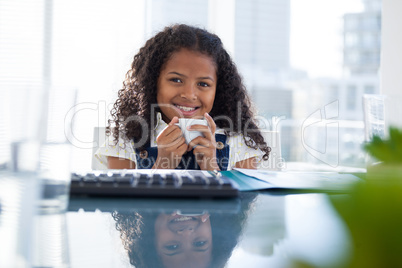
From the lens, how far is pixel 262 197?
667 mm

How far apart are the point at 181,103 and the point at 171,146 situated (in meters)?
0.29

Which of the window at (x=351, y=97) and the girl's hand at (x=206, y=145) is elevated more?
the window at (x=351, y=97)

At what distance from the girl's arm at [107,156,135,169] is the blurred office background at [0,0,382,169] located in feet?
3.32

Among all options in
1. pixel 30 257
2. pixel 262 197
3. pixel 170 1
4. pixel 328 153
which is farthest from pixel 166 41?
pixel 328 153

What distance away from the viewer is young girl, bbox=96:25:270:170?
5.24ft

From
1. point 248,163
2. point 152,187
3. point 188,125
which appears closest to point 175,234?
point 152,187

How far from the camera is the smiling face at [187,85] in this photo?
Result: 1596 mm

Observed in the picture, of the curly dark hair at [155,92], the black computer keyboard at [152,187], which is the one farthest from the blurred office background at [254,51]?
the black computer keyboard at [152,187]

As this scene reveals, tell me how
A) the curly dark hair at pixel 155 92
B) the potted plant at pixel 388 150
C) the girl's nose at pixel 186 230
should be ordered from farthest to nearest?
the curly dark hair at pixel 155 92 → the girl's nose at pixel 186 230 → the potted plant at pixel 388 150

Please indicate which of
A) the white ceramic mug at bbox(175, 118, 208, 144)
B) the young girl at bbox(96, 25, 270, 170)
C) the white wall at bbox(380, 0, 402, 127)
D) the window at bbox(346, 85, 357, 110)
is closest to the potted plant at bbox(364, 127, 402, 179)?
the white ceramic mug at bbox(175, 118, 208, 144)

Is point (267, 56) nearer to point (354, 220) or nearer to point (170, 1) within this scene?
point (170, 1)

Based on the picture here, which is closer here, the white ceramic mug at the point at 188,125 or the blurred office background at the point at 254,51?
the white ceramic mug at the point at 188,125

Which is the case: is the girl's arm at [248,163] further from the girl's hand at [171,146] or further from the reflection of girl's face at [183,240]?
the reflection of girl's face at [183,240]

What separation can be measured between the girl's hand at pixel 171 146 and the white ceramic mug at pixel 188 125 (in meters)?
0.02
